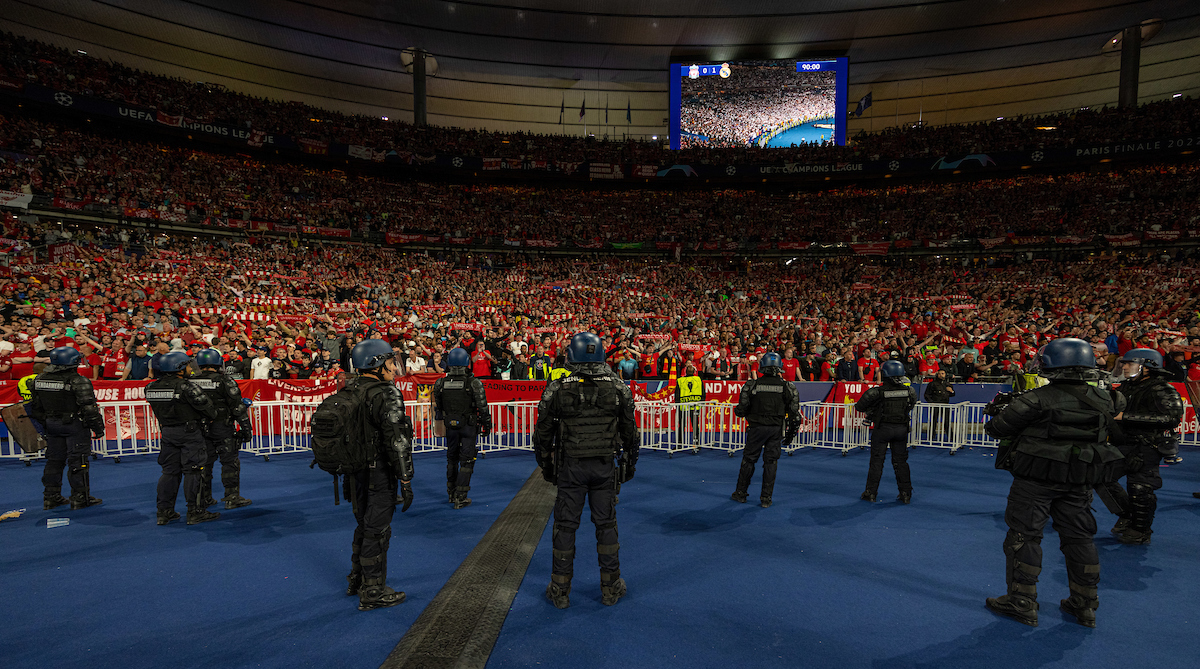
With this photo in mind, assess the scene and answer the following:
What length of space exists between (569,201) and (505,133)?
6.65m

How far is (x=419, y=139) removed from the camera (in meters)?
31.8

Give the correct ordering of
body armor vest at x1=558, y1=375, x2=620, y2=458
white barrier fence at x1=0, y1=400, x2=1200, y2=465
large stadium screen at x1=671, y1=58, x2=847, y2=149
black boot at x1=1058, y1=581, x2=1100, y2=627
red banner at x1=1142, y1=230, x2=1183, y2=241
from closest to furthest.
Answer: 1. black boot at x1=1058, y1=581, x2=1100, y2=627
2. body armor vest at x1=558, y1=375, x2=620, y2=458
3. white barrier fence at x1=0, y1=400, x2=1200, y2=465
4. red banner at x1=1142, y1=230, x2=1183, y2=241
5. large stadium screen at x1=671, y1=58, x2=847, y2=149

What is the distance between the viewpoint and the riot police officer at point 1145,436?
18.0 feet

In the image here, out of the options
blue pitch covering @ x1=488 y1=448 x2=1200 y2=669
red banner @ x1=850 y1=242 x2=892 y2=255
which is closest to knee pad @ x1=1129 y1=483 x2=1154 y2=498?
blue pitch covering @ x1=488 y1=448 x2=1200 y2=669

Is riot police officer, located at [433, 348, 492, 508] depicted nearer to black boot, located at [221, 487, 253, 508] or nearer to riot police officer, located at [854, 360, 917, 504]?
black boot, located at [221, 487, 253, 508]

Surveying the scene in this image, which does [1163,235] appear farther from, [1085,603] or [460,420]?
[460,420]

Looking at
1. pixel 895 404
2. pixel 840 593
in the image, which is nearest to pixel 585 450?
pixel 840 593

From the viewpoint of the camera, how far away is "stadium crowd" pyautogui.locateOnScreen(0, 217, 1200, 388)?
12.3 meters

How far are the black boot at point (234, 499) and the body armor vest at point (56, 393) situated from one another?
2.14 meters

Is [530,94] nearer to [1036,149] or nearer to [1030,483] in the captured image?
[1036,149]

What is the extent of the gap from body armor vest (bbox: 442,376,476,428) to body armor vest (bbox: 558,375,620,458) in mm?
2823

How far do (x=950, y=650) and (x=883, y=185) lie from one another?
36652 mm

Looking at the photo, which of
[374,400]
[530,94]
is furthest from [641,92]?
[374,400]

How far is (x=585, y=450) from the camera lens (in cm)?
443
